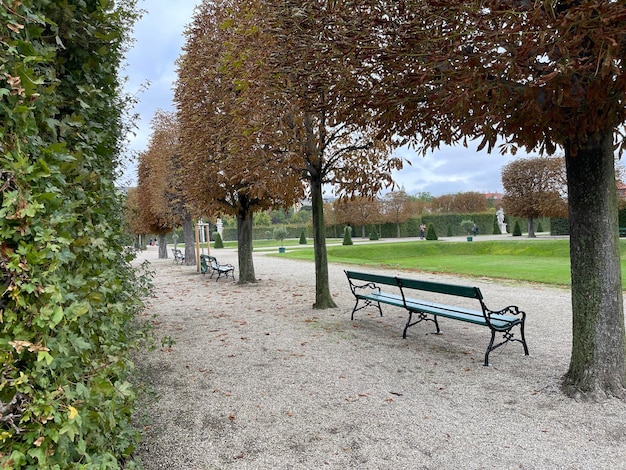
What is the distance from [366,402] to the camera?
13.4 ft

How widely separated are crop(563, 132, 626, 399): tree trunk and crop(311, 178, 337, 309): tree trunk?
532 centimetres

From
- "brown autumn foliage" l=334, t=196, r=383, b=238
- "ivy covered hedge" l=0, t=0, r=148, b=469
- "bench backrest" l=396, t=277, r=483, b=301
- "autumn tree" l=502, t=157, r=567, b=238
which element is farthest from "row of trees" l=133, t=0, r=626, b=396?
"brown autumn foliage" l=334, t=196, r=383, b=238

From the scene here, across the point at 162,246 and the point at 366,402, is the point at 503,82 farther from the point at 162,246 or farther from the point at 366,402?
the point at 162,246

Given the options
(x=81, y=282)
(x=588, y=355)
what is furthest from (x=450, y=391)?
(x=81, y=282)

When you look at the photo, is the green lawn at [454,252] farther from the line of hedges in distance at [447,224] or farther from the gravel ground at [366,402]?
the line of hedges in distance at [447,224]

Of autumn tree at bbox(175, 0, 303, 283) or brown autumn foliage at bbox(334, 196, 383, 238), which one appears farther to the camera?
brown autumn foliage at bbox(334, 196, 383, 238)

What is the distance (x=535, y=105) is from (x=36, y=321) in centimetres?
352

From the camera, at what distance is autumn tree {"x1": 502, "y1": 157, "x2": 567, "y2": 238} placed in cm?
3222

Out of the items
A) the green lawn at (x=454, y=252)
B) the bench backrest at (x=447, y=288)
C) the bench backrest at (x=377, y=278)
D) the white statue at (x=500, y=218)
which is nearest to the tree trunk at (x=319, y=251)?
the bench backrest at (x=377, y=278)

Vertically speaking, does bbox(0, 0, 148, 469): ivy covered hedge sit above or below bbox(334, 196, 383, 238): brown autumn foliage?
below

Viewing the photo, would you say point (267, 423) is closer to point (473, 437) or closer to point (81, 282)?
point (473, 437)

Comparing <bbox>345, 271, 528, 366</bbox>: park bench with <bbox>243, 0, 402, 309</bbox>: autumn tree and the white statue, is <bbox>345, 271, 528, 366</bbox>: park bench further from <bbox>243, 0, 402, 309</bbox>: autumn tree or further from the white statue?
the white statue

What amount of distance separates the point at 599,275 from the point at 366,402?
8.46 ft

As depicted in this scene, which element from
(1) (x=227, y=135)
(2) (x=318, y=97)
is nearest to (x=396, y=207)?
(1) (x=227, y=135)
